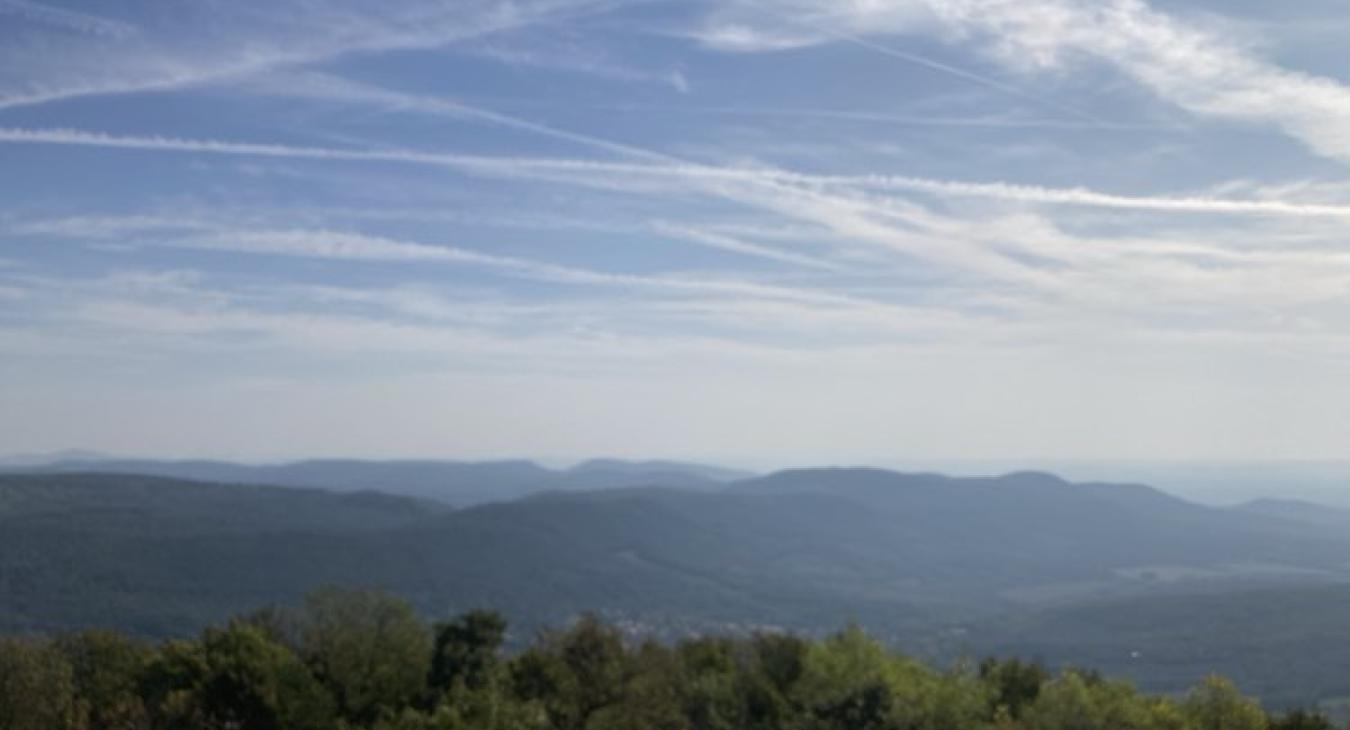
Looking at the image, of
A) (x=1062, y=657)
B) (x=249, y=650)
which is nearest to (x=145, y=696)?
(x=249, y=650)

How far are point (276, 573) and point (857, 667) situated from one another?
6064 inches

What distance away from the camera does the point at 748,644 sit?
4600 cm

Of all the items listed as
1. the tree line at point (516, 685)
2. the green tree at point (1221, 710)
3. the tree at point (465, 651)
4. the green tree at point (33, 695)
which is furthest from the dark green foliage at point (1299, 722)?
the green tree at point (33, 695)

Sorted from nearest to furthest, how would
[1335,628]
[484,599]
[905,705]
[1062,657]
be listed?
1. [905,705]
2. [1335,628]
3. [1062,657]
4. [484,599]

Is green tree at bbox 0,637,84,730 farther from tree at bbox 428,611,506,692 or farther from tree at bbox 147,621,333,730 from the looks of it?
tree at bbox 428,611,506,692

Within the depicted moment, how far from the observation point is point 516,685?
41656 millimetres

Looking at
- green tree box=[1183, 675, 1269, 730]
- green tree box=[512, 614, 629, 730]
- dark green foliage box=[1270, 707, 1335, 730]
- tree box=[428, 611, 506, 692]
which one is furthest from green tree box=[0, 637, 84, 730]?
dark green foliage box=[1270, 707, 1335, 730]

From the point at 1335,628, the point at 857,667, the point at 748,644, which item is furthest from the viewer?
the point at 1335,628

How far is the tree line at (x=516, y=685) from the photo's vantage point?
3681cm

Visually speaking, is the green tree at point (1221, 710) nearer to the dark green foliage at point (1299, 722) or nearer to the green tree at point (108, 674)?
the dark green foliage at point (1299, 722)

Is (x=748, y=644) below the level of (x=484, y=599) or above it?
above

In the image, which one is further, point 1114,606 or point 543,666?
point 1114,606

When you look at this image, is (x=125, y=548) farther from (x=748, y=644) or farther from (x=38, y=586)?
(x=748, y=644)

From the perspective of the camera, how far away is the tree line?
36.8 meters
